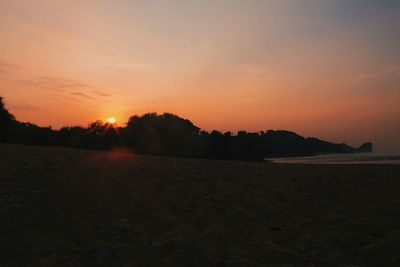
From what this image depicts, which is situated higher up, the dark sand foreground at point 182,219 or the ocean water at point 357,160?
the ocean water at point 357,160

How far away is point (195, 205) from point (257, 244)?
8.54ft

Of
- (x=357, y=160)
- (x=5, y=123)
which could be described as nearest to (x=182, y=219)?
(x=357, y=160)

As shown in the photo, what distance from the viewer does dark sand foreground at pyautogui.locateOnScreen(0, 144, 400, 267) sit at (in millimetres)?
5656

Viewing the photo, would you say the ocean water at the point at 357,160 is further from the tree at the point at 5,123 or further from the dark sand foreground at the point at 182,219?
the tree at the point at 5,123

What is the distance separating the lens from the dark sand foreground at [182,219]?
5.66 metres

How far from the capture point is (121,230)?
6.67m

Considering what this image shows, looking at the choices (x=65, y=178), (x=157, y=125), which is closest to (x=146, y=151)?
(x=157, y=125)

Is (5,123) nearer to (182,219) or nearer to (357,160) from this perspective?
(357,160)

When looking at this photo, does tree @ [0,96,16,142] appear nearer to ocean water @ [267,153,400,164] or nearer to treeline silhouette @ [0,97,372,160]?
treeline silhouette @ [0,97,372,160]

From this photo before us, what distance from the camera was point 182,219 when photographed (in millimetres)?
7543

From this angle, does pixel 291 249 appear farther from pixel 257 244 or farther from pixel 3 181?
pixel 3 181

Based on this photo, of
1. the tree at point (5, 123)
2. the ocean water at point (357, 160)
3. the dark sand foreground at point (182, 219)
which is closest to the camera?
the dark sand foreground at point (182, 219)

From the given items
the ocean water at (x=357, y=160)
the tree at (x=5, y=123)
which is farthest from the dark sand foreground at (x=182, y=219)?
the tree at (x=5, y=123)

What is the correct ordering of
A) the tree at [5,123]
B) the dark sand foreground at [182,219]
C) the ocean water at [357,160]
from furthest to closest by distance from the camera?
the tree at [5,123], the ocean water at [357,160], the dark sand foreground at [182,219]
